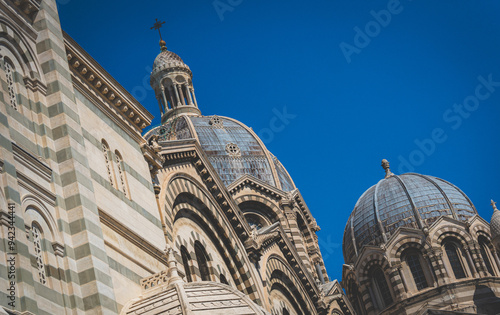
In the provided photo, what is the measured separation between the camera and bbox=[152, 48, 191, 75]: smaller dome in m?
64.1

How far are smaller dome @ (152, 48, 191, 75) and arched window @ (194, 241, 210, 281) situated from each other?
3549cm

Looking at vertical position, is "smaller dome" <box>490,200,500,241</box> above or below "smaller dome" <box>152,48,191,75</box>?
below

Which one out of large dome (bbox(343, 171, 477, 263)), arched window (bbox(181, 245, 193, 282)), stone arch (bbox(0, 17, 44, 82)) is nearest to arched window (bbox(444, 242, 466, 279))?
large dome (bbox(343, 171, 477, 263))

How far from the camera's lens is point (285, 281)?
120 feet

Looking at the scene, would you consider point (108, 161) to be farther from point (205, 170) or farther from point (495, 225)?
point (495, 225)

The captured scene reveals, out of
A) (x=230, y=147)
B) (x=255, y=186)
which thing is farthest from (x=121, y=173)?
(x=230, y=147)

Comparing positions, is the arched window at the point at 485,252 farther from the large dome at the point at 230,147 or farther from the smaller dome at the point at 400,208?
the large dome at the point at 230,147

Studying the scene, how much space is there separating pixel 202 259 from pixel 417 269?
35288mm

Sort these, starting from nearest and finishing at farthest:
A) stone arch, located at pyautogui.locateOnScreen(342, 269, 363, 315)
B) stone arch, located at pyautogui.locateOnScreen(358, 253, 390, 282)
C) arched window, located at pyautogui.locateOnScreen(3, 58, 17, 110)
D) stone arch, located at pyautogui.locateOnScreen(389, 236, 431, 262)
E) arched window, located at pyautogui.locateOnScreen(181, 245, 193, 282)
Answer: arched window, located at pyautogui.locateOnScreen(3, 58, 17, 110) < arched window, located at pyautogui.locateOnScreen(181, 245, 193, 282) < stone arch, located at pyautogui.locateOnScreen(389, 236, 431, 262) < stone arch, located at pyautogui.locateOnScreen(358, 253, 390, 282) < stone arch, located at pyautogui.locateOnScreen(342, 269, 363, 315)

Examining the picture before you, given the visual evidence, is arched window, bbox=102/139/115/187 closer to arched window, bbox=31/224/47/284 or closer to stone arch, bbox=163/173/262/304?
arched window, bbox=31/224/47/284

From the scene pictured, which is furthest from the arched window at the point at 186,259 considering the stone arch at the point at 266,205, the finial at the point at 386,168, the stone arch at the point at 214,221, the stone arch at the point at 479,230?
the finial at the point at 386,168

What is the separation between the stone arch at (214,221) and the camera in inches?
1146

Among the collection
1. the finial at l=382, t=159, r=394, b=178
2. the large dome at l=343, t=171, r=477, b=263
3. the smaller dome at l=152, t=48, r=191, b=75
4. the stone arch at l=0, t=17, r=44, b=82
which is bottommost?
the stone arch at l=0, t=17, r=44, b=82

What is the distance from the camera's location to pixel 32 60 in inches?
838
